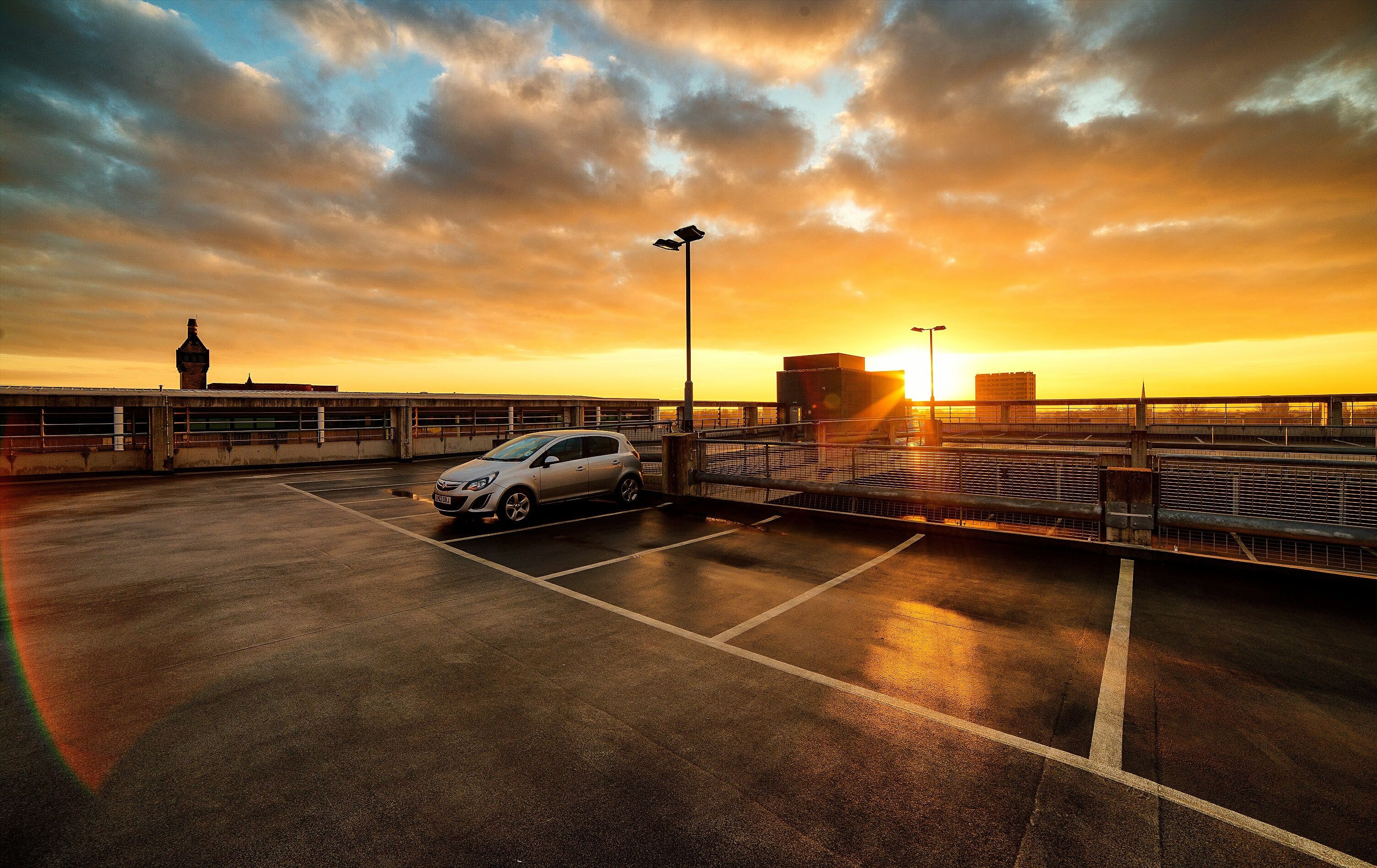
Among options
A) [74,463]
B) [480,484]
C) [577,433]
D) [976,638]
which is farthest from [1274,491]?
[74,463]

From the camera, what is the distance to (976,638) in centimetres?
511

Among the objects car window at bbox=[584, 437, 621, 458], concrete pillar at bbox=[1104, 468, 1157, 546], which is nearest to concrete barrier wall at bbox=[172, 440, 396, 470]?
car window at bbox=[584, 437, 621, 458]

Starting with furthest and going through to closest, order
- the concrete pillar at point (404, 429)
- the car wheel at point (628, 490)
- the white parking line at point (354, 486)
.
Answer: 1. the concrete pillar at point (404, 429)
2. the white parking line at point (354, 486)
3. the car wheel at point (628, 490)

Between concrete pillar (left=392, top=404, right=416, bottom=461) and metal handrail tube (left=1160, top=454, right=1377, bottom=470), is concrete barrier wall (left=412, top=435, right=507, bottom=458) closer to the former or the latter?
concrete pillar (left=392, top=404, right=416, bottom=461)

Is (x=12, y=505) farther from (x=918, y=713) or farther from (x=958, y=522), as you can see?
(x=958, y=522)

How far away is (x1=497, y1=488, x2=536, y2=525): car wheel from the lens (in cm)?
1001

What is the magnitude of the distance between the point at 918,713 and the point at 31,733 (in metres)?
6.07

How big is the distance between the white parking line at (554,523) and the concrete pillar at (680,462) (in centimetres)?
48

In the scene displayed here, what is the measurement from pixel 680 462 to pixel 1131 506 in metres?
8.26

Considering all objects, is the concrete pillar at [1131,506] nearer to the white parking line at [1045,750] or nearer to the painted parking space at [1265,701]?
the painted parking space at [1265,701]

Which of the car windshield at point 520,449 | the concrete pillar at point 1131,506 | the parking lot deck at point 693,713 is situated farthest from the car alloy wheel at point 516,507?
the concrete pillar at point 1131,506

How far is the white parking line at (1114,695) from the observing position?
3332 mm

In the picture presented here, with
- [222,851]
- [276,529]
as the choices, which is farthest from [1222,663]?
[276,529]

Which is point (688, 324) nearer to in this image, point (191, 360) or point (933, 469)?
point (933, 469)
